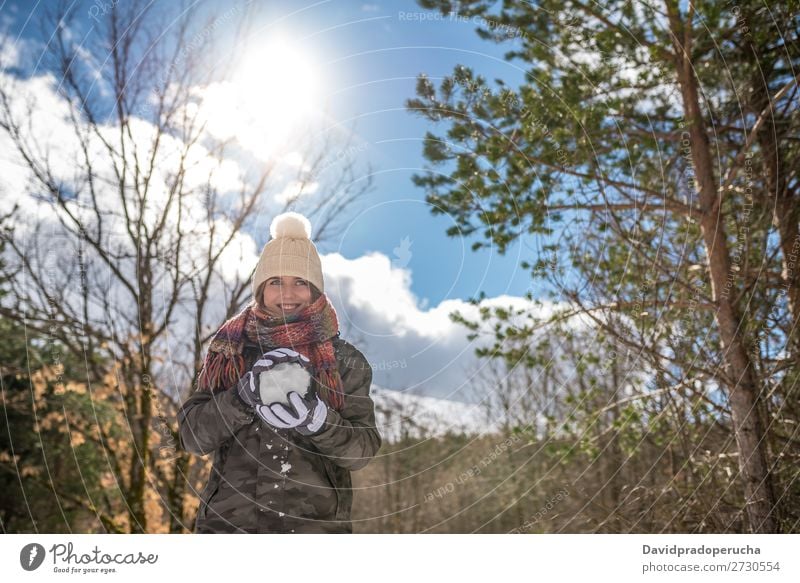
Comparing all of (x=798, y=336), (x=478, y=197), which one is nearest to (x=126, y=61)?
(x=478, y=197)

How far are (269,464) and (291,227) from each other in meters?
1.02

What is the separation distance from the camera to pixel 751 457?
11.1 feet

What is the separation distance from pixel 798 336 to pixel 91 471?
24.7 ft

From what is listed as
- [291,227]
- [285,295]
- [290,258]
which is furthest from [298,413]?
[291,227]

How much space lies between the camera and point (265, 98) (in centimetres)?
361

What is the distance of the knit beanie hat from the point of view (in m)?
2.49

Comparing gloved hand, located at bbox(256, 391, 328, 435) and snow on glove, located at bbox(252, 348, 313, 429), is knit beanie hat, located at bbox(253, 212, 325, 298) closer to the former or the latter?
snow on glove, located at bbox(252, 348, 313, 429)

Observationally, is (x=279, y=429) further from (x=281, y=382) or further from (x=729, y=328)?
(x=729, y=328)

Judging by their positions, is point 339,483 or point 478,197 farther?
point 478,197

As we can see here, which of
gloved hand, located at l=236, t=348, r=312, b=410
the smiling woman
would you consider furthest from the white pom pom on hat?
the smiling woman

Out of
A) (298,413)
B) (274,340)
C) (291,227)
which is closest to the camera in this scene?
(298,413)

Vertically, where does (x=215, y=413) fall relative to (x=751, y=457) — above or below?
below
